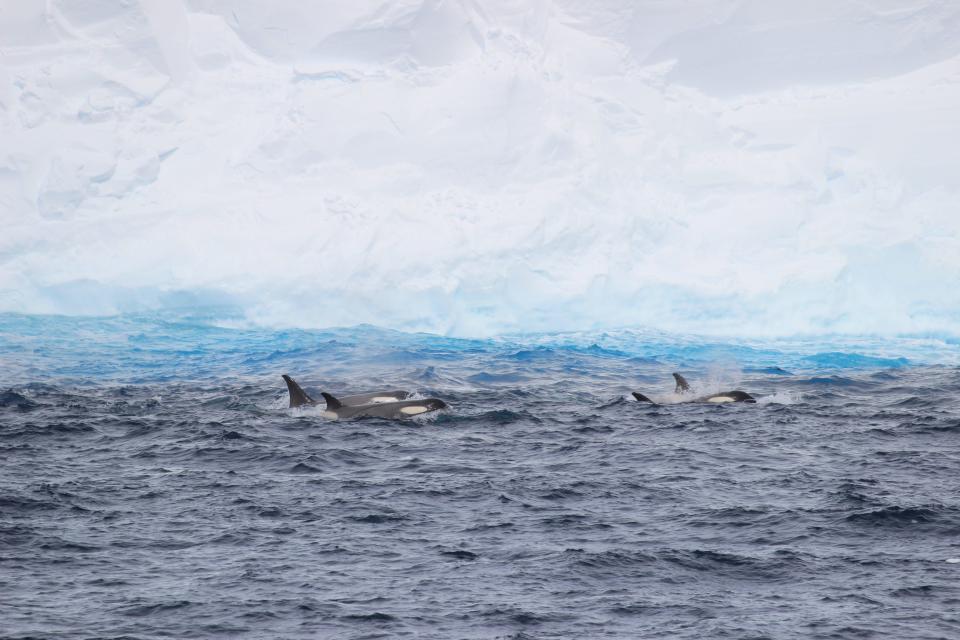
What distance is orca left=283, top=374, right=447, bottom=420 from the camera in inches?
781

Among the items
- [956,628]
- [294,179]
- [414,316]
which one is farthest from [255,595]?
[294,179]

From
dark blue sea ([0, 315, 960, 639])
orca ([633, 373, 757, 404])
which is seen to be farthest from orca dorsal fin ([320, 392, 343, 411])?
orca ([633, 373, 757, 404])

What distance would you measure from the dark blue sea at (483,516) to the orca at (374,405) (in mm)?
342

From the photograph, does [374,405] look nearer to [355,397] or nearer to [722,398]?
[355,397]

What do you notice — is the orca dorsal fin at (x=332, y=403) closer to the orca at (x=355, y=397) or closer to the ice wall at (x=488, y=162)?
the orca at (x=355, y=397)

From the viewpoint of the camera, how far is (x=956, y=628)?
852 cm

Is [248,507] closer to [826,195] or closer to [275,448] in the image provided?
[275,448]

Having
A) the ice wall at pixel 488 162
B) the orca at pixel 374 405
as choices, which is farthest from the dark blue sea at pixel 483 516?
the ice wall at pixel 488 162

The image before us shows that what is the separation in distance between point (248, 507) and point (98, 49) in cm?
4038

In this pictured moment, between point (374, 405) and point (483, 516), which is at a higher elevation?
point (374, 405)

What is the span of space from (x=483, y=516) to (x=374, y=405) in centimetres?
793

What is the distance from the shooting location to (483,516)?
1246 centimetres

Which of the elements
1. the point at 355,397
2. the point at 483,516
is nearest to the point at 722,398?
the point at 355,397

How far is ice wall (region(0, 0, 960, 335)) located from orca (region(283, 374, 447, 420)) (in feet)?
71.7
